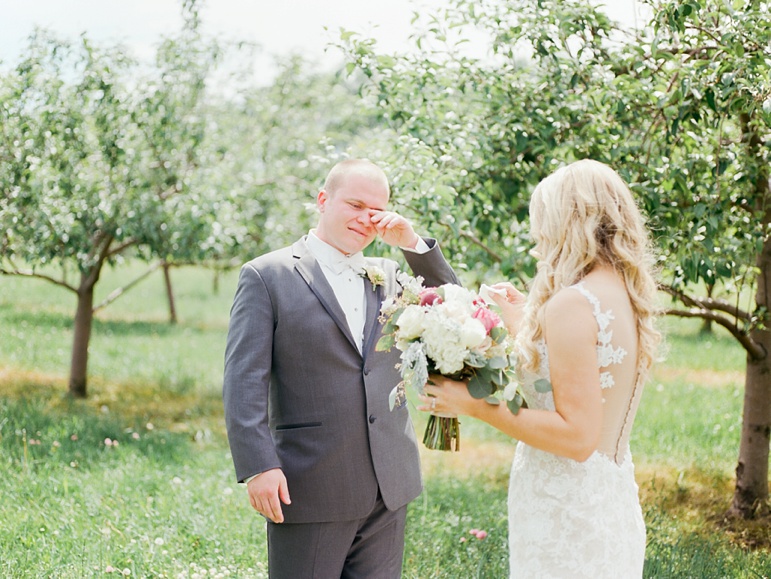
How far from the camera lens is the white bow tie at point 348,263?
3254mm

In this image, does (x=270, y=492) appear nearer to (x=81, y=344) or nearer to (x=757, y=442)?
(x=757, y=442)

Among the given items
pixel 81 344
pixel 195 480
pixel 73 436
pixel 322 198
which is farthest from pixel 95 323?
pixel 322 198

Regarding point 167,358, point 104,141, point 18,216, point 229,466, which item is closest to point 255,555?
point 229,466

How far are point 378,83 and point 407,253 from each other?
2288mm

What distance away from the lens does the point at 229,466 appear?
6.64m

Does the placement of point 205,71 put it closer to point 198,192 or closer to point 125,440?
point 198,192

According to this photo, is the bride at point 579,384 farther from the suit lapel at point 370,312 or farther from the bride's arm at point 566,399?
the suit lapel at point 370,312

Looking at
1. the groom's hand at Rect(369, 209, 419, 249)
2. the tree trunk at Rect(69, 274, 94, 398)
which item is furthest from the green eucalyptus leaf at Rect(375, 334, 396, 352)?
the tree trunk at Rect(69, 274, 94, 398)

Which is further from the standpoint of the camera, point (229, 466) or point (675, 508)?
point (229, 466)

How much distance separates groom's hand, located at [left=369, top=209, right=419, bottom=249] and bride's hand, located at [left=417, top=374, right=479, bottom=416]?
797mm

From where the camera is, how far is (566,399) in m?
2.40

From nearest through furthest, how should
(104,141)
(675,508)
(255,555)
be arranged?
1. (255,555)
2. (675,508)
3. (104,141)

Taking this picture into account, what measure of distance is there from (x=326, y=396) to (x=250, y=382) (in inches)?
12.4

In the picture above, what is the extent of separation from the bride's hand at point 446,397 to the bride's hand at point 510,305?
0.60m
